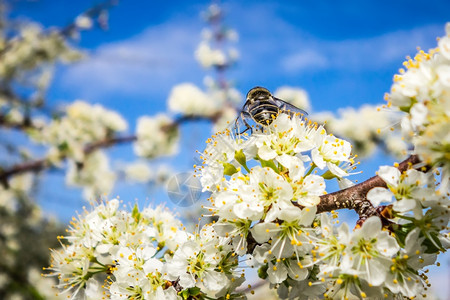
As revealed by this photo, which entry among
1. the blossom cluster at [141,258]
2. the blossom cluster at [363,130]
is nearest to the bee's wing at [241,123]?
the blossom cluster at [141,258]

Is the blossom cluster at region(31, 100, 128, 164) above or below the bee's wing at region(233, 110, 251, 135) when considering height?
above

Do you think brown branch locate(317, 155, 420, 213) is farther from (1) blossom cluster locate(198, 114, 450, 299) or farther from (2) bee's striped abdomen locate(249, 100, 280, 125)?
(2) bee's striped abdomen locate(249, 100, 280, 125)

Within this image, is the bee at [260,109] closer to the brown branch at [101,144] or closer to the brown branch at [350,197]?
the brown branch at [350,197]

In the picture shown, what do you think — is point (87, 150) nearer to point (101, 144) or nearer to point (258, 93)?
point (101, 144)

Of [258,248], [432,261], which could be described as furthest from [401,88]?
[258,248]

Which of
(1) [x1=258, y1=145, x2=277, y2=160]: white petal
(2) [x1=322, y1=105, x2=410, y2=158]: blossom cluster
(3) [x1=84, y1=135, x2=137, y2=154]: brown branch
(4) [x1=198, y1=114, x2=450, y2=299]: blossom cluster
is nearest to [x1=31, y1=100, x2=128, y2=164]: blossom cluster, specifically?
(3) [x1=84, y1=135, x2=137, y2=154]: brown branch
